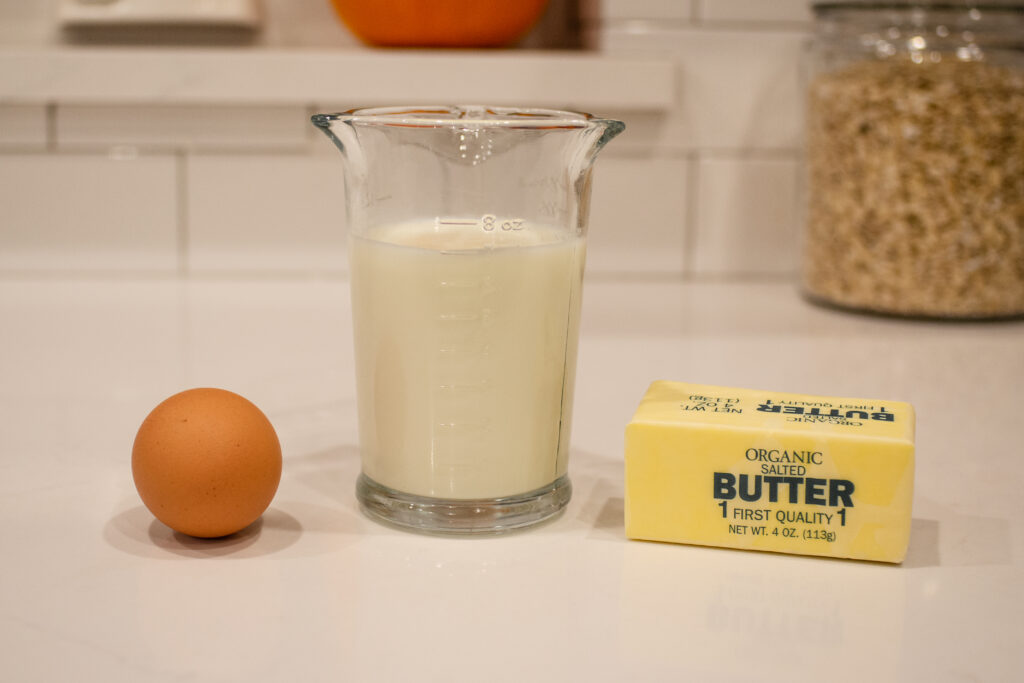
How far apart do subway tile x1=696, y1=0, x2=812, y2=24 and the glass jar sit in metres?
0.13

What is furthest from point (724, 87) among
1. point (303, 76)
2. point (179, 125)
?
point (179, 125)

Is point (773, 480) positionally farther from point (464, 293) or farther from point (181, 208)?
point (181, 208)

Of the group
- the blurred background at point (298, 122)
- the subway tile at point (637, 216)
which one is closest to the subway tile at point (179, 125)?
the blurred background at point (298, 122)

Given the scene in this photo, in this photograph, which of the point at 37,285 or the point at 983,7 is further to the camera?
the point at 37,285

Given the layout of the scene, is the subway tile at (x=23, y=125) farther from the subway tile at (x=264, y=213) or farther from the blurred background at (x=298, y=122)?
the subway tile at (x=264, y=213)

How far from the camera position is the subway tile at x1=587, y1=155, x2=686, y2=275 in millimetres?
1276

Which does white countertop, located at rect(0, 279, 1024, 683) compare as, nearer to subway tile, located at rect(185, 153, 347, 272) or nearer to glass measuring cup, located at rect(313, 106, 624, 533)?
glass measuring cup, located at rect(313, 106, 624, 533)

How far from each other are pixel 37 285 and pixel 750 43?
835mm

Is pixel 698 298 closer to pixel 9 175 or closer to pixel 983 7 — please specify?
pixel 983 7

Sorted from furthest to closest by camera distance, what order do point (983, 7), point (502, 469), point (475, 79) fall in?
point (475, 79) → point (983, 7) → point (502, 469)

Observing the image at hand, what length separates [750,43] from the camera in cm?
125

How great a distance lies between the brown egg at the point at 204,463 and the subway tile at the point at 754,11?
86 cm

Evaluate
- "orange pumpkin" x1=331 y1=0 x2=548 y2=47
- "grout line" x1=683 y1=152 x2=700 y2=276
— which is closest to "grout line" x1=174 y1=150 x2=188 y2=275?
"orange pumpkin" x1=331 y1=0 x2=548 y2=47

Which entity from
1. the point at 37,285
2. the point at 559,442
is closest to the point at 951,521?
the point at 559,442
